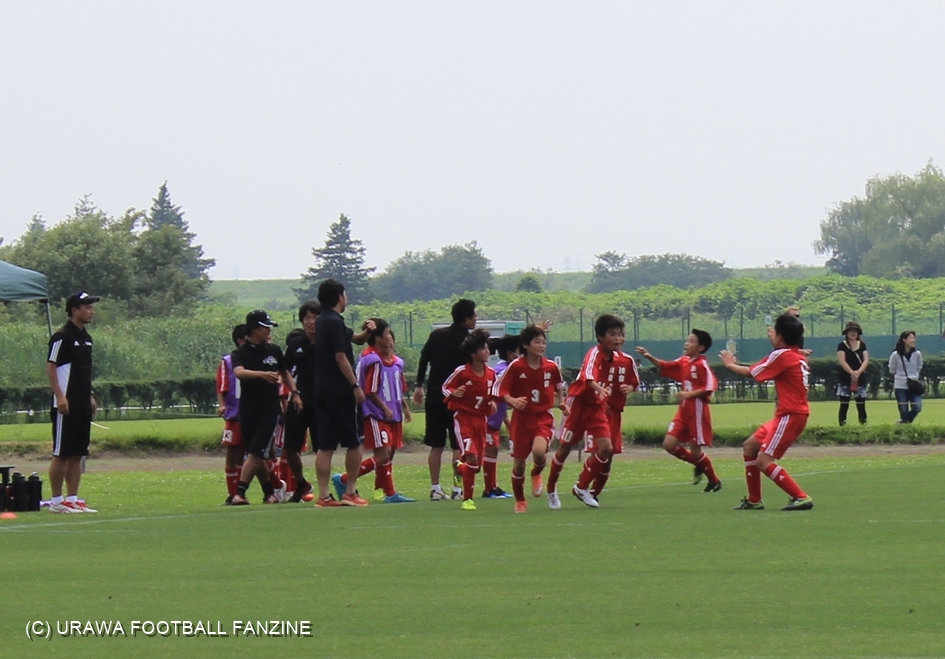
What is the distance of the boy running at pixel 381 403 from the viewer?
15.5 meters

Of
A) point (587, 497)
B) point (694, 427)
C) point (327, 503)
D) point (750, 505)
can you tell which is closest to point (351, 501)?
point (327, 503)

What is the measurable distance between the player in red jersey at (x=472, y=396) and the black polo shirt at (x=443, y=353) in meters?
0.78

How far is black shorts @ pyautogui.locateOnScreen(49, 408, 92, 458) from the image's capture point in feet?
46.1

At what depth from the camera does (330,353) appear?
14.4 metres

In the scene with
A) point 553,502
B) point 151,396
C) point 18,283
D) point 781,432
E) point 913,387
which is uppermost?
point 18,283

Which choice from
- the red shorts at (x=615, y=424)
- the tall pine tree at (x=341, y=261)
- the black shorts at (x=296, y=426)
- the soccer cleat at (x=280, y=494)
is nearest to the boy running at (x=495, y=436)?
the red shorts at (x=615, y=424)

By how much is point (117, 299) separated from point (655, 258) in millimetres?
99282

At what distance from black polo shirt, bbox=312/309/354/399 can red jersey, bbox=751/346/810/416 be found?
3.70 m

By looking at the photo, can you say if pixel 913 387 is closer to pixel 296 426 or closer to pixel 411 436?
pixel 411 436

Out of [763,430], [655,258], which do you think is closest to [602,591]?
[763,430]

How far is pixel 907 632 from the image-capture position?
707 centimetres

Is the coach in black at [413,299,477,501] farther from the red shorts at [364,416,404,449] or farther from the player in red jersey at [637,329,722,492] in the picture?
the player in red jersey at [637,329,722,492]

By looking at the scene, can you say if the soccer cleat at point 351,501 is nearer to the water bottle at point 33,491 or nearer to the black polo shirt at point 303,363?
the black polo shirt at point 303,363

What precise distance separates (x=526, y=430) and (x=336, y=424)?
5.73ft
